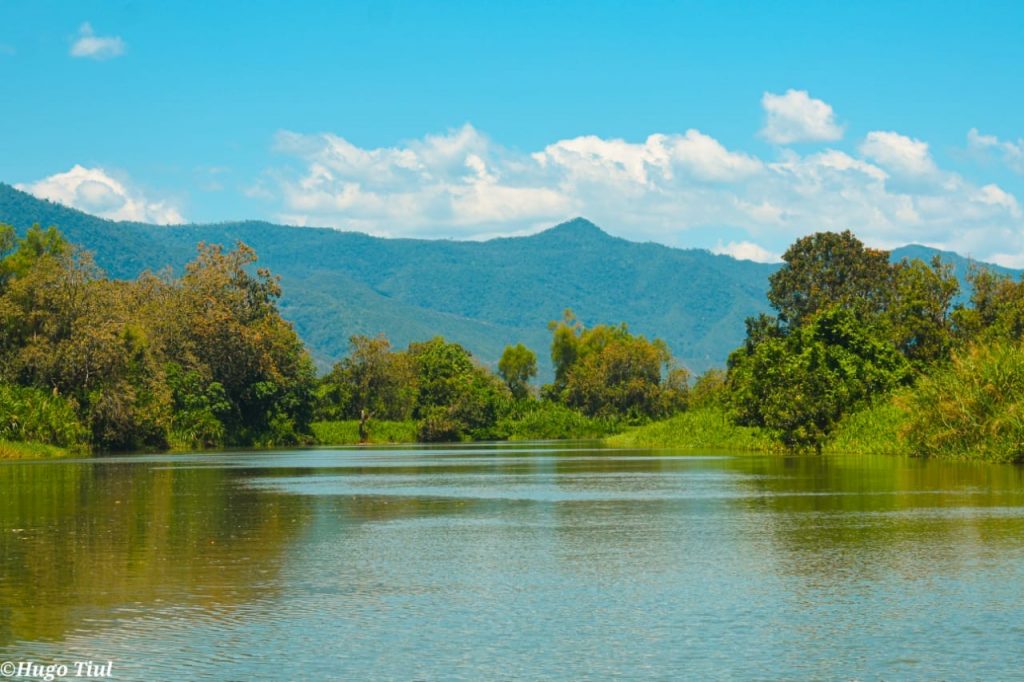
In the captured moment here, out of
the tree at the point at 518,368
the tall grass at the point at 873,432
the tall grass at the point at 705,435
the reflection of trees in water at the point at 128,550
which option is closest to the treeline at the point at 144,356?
the tall grass at the point at 705,435

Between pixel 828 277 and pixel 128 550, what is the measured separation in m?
82.4

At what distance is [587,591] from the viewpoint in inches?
581

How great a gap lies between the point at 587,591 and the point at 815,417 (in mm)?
44444

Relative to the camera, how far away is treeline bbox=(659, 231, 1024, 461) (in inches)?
1768

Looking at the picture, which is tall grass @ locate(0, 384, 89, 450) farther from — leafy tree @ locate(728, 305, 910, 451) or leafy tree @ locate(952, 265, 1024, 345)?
leafy tree @ locate(952, 265, 1024, 345)

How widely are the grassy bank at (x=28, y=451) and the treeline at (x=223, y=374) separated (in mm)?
871

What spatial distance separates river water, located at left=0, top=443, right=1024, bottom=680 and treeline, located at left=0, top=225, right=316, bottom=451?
4233 centimetres

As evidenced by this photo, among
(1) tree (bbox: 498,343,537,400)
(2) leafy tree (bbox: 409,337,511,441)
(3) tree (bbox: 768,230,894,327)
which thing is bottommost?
(2) leafy tree (bbox: 409,337,511,441)

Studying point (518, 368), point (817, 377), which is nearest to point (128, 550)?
point (817, 377)

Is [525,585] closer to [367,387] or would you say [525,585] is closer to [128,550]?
[128,550]

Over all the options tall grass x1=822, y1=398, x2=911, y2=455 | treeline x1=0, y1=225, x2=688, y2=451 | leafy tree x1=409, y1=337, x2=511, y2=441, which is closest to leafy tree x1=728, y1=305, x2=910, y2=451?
tall grass x1=822, y1=398, x2=911, y2=455

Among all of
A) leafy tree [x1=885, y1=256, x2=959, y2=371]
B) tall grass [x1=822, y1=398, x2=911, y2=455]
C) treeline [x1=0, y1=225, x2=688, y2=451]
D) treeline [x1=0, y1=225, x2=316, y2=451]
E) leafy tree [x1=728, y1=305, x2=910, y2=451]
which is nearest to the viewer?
tall grass [x1=822, y1=398, x2=911, y2=455]

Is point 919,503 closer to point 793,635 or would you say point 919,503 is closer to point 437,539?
point 437,539

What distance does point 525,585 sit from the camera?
50.0ft
